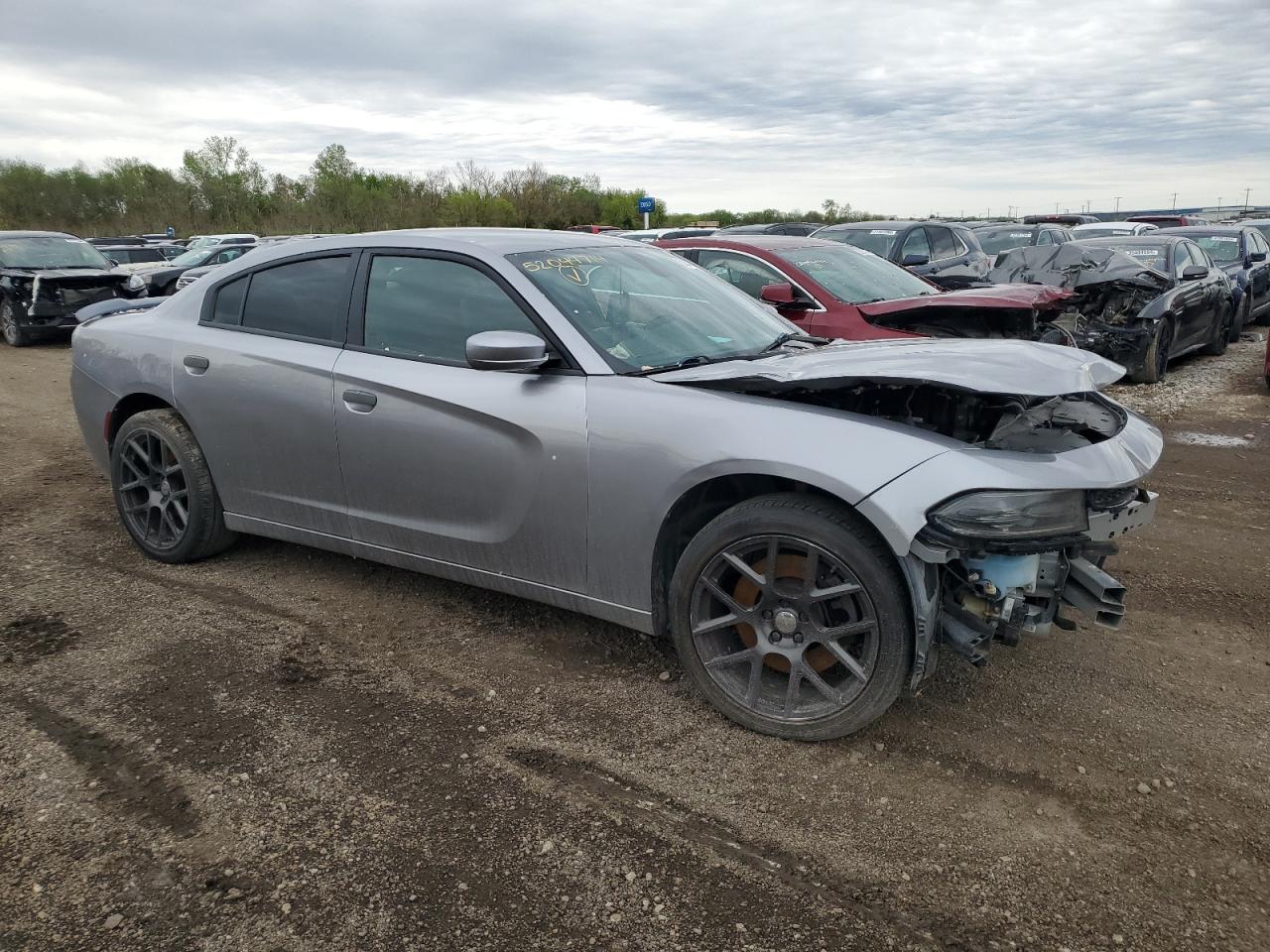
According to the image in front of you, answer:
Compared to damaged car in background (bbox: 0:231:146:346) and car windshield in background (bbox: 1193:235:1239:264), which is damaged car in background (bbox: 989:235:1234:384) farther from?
damaged car in background (bbox: 0:231:146:346)

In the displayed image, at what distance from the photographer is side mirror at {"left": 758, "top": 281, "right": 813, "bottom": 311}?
22.4 feet

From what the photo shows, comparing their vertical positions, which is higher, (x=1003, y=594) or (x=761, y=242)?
(x=761, y=242)

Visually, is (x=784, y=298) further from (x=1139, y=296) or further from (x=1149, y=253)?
(x=1149, y=253)

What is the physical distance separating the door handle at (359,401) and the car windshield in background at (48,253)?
13.3 m

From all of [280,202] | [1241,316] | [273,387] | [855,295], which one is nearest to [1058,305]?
[855,295]

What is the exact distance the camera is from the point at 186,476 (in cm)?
448

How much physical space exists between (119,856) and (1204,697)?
139 inches

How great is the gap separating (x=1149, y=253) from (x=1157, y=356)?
2025mm

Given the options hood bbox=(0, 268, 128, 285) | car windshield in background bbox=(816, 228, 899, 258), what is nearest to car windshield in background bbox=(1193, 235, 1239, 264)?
car windshield in background bbox=(816, 228, 899, 258)

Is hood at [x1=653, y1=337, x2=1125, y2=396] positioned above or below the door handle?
above

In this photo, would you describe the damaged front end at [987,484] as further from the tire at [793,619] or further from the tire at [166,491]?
the tire at [166,491]

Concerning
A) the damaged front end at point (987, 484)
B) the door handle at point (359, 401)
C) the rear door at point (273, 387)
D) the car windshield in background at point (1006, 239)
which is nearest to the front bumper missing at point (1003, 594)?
the damaged front end at point (987, 484)

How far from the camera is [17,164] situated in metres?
54.2

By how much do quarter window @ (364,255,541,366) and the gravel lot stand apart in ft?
3.93
